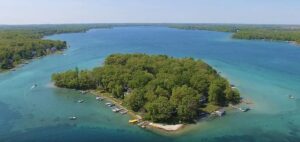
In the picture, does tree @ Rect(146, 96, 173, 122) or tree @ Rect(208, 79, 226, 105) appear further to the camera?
tree @ Rect(208, 79, 226, 105)

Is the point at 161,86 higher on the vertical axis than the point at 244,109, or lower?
higher

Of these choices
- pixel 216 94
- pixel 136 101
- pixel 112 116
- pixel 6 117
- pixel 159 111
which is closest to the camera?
pixel 159 111

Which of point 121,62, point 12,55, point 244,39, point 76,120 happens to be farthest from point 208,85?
point 244,39

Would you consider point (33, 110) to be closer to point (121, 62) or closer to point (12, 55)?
point (121, 62)

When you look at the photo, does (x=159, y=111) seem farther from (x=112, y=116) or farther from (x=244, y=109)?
(x=244, y=109)

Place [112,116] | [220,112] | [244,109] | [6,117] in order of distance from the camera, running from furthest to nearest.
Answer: [244,109] < [6,117] < [220,112] < [112,116]

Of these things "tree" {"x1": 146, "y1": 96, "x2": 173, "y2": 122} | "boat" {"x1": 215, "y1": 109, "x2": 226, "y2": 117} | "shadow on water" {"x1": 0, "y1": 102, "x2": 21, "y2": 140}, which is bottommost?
"shadow on water" {"x1": 0, "y1": 102, "x2": 21, "y2": 140}

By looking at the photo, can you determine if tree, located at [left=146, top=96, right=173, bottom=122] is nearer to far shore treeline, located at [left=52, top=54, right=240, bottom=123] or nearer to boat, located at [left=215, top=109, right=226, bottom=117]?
far shore treeline, located at [left=52, top=54, right=240, bottom=123]

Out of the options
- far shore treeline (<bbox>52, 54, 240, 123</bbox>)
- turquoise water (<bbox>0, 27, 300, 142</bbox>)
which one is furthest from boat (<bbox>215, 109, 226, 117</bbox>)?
far shore treeline (<bbox>52, 54, 240, 123</bbox>)

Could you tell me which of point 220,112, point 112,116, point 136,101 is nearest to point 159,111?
point 136,101
